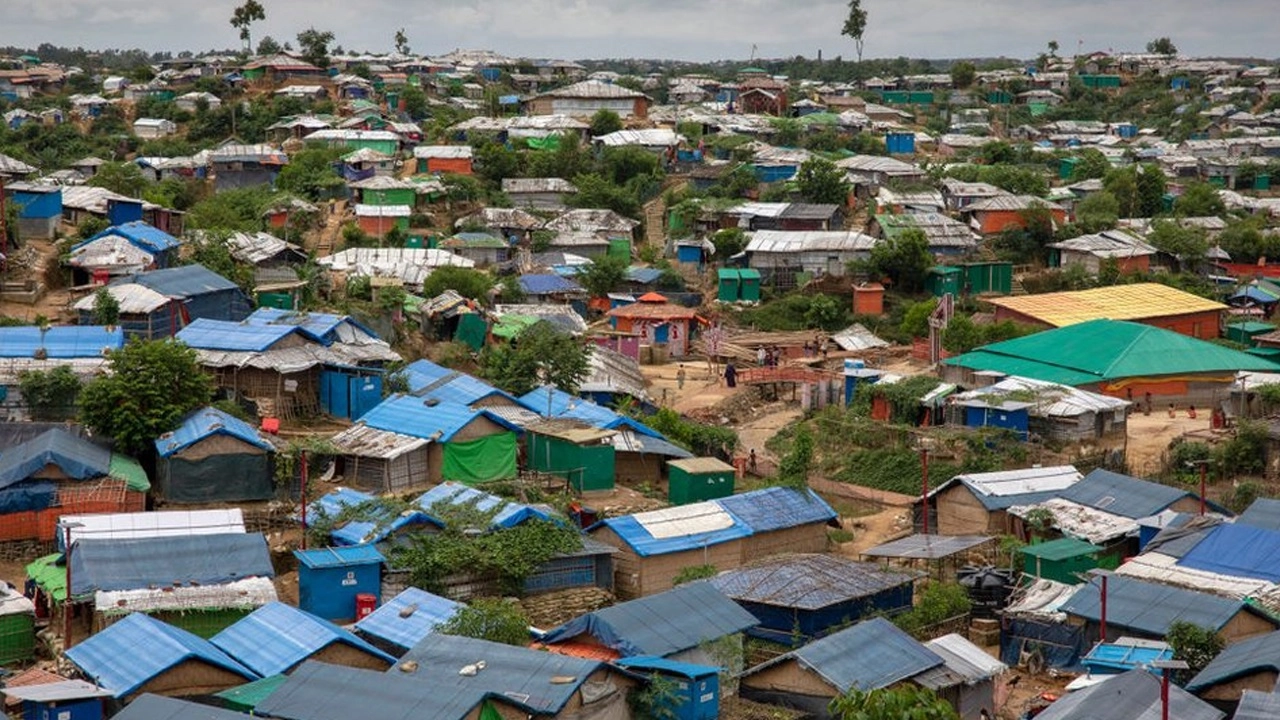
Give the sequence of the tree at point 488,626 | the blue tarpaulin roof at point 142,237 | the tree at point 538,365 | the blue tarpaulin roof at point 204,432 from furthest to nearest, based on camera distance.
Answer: the blue tarpaulin roof at point 142,237
the tree at point 538,365
the blue tarpaulin roof at point 204,432
the tree at point 488,626

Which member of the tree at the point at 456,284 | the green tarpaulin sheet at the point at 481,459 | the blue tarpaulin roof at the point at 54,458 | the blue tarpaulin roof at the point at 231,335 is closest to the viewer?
the blue tarpaulin roof at the point at 54,458

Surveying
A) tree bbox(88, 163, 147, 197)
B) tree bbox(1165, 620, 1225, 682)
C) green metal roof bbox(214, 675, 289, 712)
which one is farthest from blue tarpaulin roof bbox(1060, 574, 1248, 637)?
tree bbox(88, 163, 147, 197)

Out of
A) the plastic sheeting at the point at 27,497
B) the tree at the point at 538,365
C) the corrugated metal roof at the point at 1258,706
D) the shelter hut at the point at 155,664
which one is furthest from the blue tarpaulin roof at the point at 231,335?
the corrugated metal roof at the point at 1258,706

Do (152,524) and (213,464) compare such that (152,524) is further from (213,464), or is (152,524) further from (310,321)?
(310,321)

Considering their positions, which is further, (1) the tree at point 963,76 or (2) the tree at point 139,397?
(1) the tree at point 963,76

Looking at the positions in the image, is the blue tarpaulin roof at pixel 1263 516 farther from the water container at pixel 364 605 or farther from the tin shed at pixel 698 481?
the water container at pixel 364 605

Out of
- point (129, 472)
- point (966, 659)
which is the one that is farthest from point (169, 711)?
point (129, 472)

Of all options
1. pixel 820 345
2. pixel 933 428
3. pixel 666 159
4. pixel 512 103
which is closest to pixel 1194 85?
pixel 512 103
